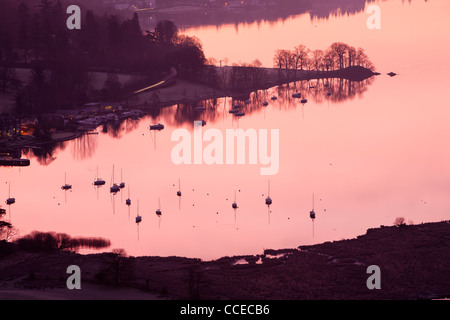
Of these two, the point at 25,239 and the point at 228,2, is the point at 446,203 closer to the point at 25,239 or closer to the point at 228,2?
the point at 25,239

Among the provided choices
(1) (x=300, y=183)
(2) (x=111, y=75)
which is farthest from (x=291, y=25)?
(1) (x=300, y=183)

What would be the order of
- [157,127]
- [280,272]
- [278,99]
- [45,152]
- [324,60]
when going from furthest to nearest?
[324,60]
[278,99]
[157,127]
[45,152]
[280,272]

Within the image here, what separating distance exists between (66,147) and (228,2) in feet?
281

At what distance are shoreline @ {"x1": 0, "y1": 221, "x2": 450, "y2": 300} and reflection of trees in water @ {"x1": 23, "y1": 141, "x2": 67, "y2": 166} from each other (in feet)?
45.9

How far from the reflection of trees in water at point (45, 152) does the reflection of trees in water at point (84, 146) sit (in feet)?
2.37

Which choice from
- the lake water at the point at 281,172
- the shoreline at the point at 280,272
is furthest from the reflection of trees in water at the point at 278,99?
the shoreline at the point at 280,272

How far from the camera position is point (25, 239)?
2903 centimetres

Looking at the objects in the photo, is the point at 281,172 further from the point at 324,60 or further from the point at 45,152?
the point at 324,60

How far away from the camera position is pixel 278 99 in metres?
55.9

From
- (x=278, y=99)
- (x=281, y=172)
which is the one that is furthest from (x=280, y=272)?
(x=278, y=99)

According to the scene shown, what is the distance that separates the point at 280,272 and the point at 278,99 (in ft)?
102

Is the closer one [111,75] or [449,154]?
[449,154]

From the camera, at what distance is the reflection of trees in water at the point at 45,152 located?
41.0 m

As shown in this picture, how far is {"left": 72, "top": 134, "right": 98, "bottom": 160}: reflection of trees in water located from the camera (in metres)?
41.9
